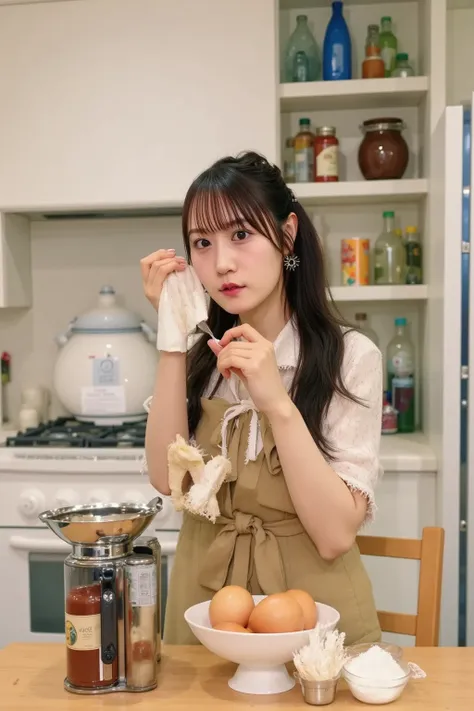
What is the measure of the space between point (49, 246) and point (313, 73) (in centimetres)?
102

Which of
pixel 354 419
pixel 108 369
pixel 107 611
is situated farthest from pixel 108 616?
pixel 108 369

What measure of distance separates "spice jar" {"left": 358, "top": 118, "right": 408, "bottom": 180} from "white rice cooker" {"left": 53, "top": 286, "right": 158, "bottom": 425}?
2.88ft

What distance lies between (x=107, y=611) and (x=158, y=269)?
0.54 meters

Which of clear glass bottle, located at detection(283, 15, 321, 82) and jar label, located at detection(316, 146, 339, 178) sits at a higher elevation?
clear glass bottle, located at detection(283, 15, 321, 82)

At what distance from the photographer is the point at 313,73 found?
263cm

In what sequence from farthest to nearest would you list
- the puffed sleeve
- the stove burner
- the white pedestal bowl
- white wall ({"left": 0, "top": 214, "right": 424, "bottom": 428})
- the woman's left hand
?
white wall ({"left": 0, "top": 214, "right": 424, "bottom": 428}) < the stove burner < the puffed sleeve < the woman's left hand < the white pedestal bowl

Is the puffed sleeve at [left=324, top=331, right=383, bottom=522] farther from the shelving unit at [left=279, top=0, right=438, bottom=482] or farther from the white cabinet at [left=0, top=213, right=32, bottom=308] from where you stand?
the white cabinet at [left=0, top=213, right=32, bottom=308]

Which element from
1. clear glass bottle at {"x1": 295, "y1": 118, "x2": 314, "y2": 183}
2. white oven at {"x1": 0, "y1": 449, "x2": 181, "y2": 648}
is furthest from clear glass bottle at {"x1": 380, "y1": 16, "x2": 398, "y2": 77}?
white oven at {"x1": 0, "y1": 449, "x2": 181, "y2": 648}

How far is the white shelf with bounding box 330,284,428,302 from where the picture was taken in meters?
2.52

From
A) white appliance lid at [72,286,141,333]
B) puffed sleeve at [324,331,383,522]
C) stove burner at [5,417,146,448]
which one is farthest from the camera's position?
white appliance lid at [72,286,141,333]

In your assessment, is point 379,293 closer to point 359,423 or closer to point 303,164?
point 303,164

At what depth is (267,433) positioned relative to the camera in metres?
1.32

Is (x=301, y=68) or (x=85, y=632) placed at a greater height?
(x=301, y=68)

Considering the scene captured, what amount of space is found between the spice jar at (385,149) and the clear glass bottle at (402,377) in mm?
450
